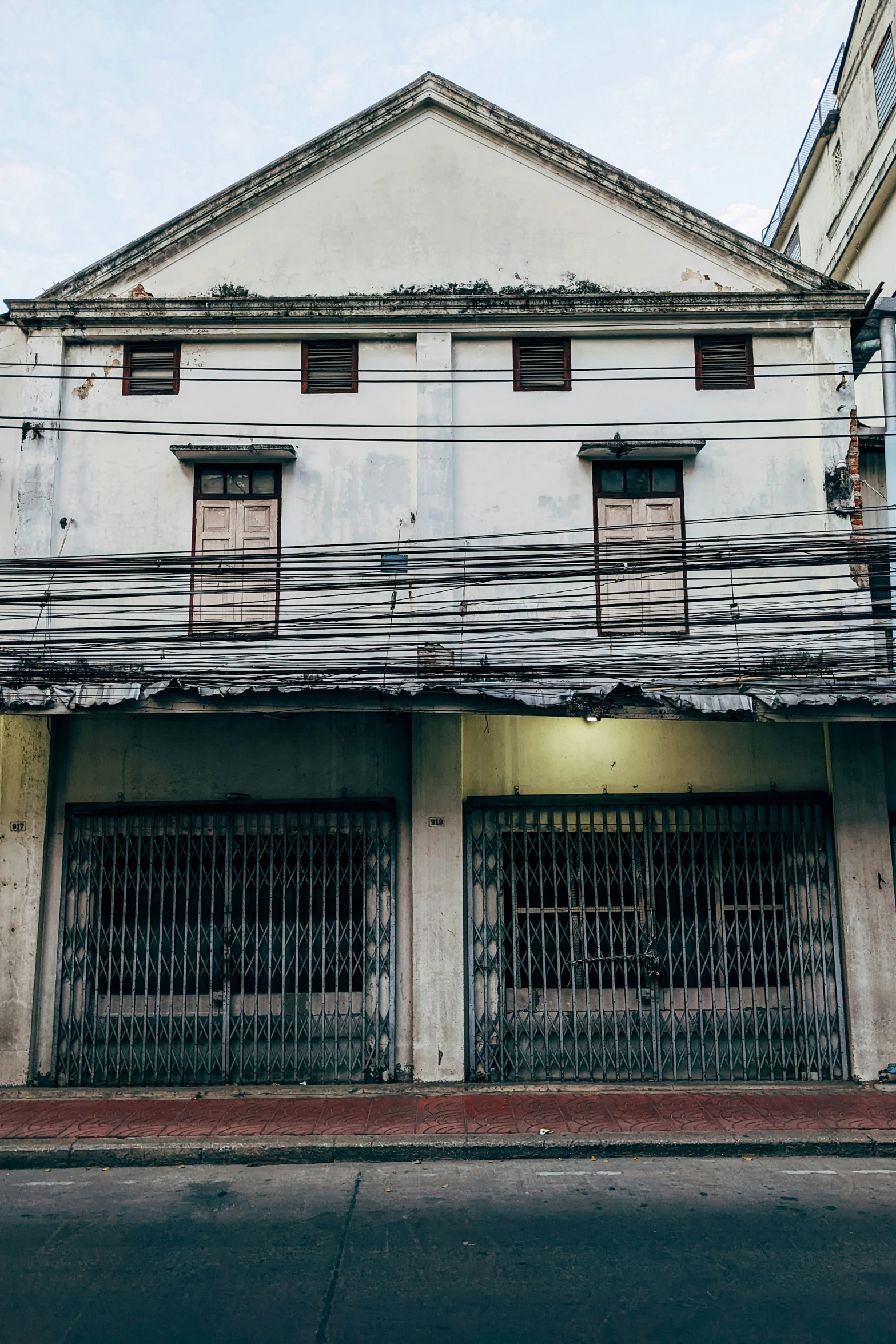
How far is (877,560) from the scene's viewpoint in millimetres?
9055

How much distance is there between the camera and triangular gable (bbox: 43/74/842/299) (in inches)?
410

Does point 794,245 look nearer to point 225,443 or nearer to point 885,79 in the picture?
point 885,79

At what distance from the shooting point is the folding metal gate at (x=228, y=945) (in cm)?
912

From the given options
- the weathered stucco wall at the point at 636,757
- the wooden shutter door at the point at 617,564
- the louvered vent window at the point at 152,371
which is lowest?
the weathered stucco wall at the point at 636,757

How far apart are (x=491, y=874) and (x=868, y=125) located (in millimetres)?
13751

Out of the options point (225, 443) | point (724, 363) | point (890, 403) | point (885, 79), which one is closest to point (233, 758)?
point (225, 443)

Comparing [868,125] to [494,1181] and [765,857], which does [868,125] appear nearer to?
[765,857]

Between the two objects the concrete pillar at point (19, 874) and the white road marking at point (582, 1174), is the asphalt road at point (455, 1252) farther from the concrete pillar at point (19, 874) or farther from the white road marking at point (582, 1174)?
the concrete pillar at point (19, 874)

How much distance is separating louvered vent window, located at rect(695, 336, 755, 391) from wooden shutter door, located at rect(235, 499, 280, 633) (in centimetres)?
493

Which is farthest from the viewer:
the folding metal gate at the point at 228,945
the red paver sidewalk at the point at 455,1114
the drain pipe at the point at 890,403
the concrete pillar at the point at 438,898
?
the drain pipe at the point at 890,403

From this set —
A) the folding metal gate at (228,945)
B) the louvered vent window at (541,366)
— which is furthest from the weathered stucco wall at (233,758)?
the louvered vent window at (541,366)

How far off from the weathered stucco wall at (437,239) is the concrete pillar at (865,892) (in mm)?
5301

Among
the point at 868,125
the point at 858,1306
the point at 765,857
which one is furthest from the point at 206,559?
the point at 868,125

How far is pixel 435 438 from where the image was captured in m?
10.0
